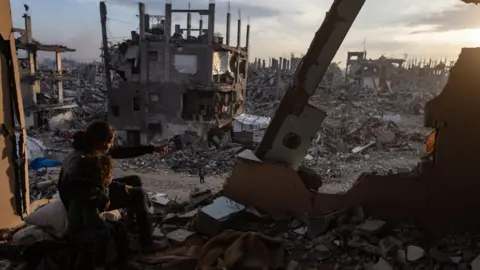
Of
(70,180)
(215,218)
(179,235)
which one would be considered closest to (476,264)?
(215,218)

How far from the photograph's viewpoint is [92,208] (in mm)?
3545

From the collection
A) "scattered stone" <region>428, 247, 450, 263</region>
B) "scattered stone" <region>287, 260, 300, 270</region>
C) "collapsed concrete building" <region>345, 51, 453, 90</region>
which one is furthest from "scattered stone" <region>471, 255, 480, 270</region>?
"collapsed concrete building" <region>345, 51, 453, 90</region>

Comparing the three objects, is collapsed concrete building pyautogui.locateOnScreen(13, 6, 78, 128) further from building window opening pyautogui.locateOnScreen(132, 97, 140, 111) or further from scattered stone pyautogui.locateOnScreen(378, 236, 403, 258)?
scattered stone pyautogui.locateOnScreen(378, 236, 403, 258)

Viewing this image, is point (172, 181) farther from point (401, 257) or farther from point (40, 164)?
point (401, 257)

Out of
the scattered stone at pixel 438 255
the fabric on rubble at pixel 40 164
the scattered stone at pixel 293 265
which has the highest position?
the scattered stone at pixel 438 255

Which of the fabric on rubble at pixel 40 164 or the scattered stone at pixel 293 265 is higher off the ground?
the scattered stone at pixel 293 265

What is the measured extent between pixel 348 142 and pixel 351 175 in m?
6.10

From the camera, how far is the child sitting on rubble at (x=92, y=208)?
3445 mm

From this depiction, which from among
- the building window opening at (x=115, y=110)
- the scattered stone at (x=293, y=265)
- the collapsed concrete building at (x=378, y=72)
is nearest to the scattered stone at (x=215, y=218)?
the scattered stone at (x=293, y=265)

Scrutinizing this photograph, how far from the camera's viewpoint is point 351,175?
1592 cm

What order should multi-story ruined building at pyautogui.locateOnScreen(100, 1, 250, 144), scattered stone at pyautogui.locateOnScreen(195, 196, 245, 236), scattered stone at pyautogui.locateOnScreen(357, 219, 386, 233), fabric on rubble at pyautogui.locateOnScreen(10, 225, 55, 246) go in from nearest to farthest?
fabric on rubble at pyautogui.locateOnScreen(10, 225, 55, 246)
scattered stone at pyautogui.locateOnScreen(357, 219, 386, 233)
scattered stone at pyautogui.locateOnScreen(195, 196, 245, 236)
multi-story ruined building at pyautogui.locateOnScreen(100, 1, 250, 144)

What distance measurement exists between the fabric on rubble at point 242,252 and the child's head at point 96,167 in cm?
125

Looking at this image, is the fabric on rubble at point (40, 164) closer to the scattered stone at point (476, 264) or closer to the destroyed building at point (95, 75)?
the scattered stone at point (476, 264)

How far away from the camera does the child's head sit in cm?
343
